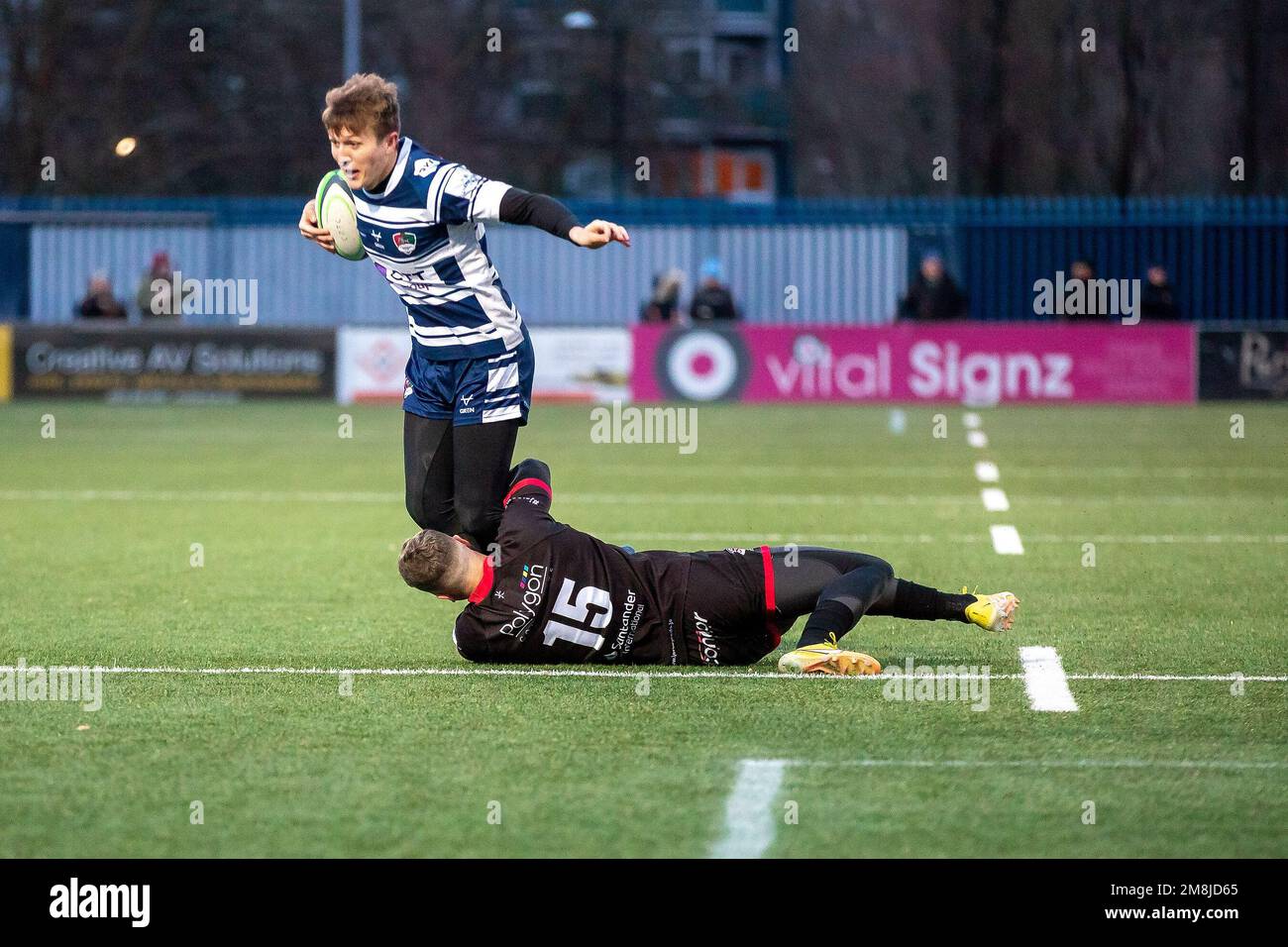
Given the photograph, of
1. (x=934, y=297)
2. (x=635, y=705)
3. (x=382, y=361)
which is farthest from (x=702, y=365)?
(x=635, y=705)

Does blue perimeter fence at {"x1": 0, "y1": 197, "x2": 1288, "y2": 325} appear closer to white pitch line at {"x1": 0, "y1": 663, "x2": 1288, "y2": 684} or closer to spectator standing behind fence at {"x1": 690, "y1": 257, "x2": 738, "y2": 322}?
spectator standing behind fence at {"x1": 690, "y1": 257, "x2": 738, "y2": 322}

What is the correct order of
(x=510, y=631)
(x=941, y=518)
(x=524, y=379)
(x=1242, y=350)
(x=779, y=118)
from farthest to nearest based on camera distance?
(x=779, y=118), (x=1242, y=350), (x=941, y=518), (x=524, y=379), (x=510, y=631)

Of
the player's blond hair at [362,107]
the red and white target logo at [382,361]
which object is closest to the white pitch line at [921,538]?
the player's blond hair at [362,107]

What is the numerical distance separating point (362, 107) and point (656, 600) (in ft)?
7.29

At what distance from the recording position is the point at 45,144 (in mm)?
42656

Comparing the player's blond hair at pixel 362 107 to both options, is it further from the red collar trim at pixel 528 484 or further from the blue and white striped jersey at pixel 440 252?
the red collar trim at pixel 528 484

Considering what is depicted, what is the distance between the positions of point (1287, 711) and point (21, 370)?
76.5 feet

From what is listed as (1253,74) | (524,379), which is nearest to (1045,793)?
(524,379)

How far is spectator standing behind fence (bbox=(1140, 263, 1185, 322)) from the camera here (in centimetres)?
2772

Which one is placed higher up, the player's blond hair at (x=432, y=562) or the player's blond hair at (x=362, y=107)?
the player's blond hair at (x=362, y=107)

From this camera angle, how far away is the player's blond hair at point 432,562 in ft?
23.4

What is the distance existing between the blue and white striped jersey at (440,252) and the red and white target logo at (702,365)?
17.9 metres

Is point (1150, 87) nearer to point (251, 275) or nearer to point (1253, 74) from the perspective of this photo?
point (1253, 74)

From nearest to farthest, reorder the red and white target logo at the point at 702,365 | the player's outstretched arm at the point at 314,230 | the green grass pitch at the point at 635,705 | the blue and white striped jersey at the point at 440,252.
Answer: the green grass pitch at the point at 635,705
the blue and white striped jersey at the point at 440,252
the player's outstretched arm at the point at 314,230
the red and white target logo at the point at 702,365
